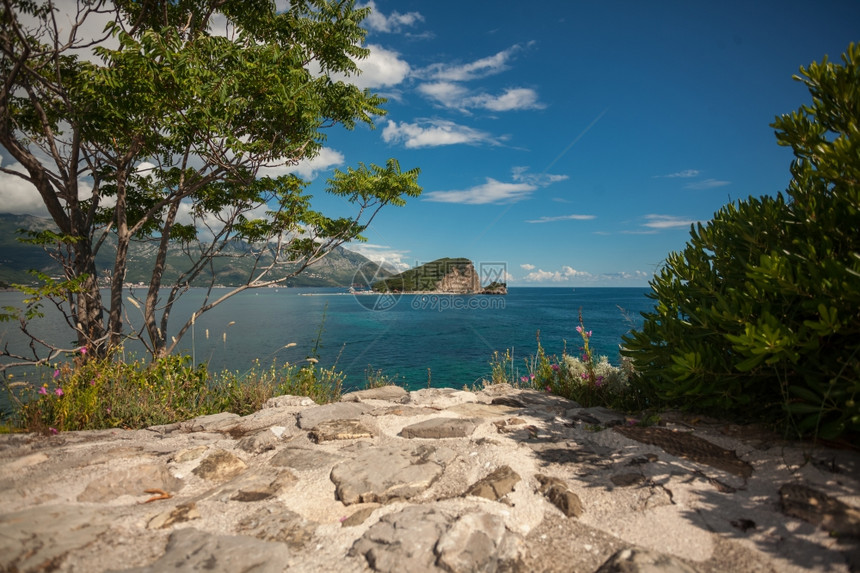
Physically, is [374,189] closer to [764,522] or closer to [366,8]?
[366,8]

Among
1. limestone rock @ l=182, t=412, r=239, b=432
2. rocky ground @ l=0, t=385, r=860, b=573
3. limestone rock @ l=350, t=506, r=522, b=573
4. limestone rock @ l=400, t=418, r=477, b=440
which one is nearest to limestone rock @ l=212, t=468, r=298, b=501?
rocky ground @ l=0, t=385, r=860, b=573

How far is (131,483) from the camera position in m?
2.86

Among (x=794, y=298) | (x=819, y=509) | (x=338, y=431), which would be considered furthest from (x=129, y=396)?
(x=794, y=298)

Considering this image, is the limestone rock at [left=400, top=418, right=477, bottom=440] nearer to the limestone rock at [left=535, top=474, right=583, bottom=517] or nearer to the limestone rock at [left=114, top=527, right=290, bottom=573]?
the limestone rock at [left=535, top=474, right=583, bottom=517]

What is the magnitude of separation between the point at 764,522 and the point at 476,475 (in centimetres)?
183

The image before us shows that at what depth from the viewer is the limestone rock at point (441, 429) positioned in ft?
13.1

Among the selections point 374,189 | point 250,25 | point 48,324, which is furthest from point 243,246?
point 48,324

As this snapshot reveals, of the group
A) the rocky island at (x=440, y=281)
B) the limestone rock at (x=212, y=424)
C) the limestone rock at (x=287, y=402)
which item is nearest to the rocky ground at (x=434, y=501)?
the limestone rock at (x=212, y=424)

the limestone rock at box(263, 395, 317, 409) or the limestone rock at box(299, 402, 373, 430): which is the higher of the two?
the limestone rock at box(299, 402, 373, 430)

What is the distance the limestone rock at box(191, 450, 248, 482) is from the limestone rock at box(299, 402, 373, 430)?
3.00ft

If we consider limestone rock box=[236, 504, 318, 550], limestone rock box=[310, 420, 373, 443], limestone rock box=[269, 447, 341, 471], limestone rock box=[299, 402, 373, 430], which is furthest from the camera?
limestone rock box=[299, 402, 373, 430]

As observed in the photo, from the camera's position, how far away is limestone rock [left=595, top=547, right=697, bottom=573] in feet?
6.13

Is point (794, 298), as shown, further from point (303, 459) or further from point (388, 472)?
point (303, 459)

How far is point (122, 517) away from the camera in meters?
2.41
